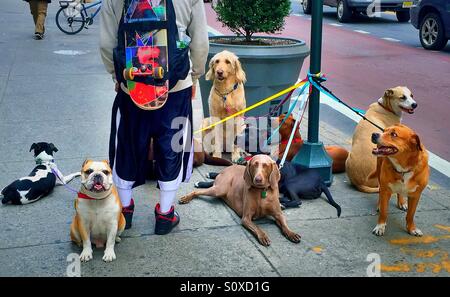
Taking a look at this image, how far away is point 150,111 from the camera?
4203 millimetres

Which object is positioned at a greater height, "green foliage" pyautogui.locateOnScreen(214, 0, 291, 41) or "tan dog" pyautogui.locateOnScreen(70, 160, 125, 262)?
"green foliage" pyautogui.locateOnScreen(214, 0, 291, 41)

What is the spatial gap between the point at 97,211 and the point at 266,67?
10.5 feet

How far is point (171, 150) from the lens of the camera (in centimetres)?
431

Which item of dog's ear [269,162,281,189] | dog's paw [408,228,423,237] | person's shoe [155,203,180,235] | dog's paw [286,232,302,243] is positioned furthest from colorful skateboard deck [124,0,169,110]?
dog's paw [408,228,423,237]

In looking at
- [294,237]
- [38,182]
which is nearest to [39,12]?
[38,182]

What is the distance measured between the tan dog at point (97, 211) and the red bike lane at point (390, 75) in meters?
4.15

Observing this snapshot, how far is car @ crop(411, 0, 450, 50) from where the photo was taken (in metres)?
13.0

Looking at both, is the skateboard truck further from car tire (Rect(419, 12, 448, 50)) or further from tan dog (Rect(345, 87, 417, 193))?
car tire (Rect(419, 12, 448, 50))

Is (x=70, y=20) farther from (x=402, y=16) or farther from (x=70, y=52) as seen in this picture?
(x=402, y=16)

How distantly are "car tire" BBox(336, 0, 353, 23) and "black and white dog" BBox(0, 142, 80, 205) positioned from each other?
1445 cm

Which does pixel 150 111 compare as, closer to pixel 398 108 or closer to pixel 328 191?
pixel 328 191

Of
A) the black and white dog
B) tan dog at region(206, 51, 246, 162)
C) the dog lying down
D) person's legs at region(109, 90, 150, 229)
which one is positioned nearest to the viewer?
person's legs at region(109, 90, 150, 229)

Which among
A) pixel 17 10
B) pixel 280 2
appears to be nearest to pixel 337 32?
pixel 280 2
